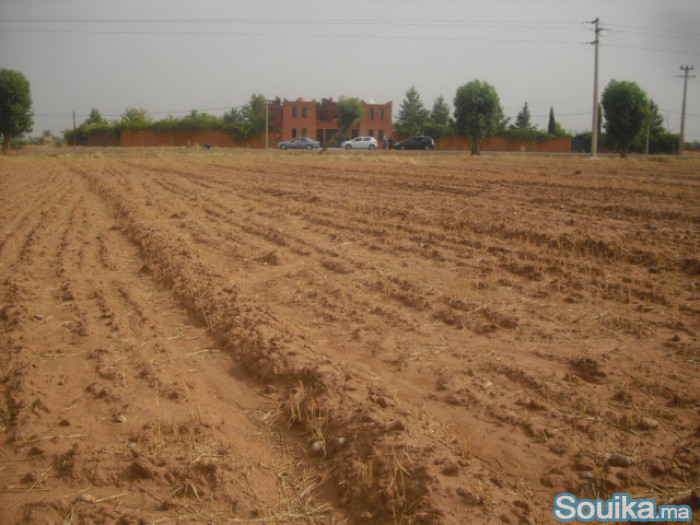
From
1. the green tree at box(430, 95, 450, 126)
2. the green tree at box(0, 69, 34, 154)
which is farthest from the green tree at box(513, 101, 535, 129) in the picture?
the green tree at box(0, 69, 34, 154)

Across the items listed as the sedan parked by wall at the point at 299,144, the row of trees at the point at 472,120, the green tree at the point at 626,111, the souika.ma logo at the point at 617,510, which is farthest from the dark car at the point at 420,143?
the souika.ma logo at the point at 617,510

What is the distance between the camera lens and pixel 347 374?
4.28 meters

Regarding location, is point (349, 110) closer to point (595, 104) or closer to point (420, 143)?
point (420, 143)

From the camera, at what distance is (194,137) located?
6881cm

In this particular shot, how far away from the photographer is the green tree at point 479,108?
47.8m

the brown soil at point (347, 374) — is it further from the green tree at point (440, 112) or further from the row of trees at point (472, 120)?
the green tree at point (440, 112)

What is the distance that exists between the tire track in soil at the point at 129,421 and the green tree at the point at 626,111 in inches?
1725

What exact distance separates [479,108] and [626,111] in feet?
38.7

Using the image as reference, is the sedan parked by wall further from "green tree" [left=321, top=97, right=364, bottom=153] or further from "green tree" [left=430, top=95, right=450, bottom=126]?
"green tree" [left=430, top=95, right=450, bottom=126]

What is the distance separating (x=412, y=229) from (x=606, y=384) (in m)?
5.85

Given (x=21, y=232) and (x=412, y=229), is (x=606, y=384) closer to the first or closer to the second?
(x=412, y=229)

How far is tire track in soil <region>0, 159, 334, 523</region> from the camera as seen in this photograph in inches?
118

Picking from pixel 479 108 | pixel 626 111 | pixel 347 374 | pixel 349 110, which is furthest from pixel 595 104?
pixel 347 374

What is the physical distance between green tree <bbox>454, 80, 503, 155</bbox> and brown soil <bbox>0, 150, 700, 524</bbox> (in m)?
40.3
